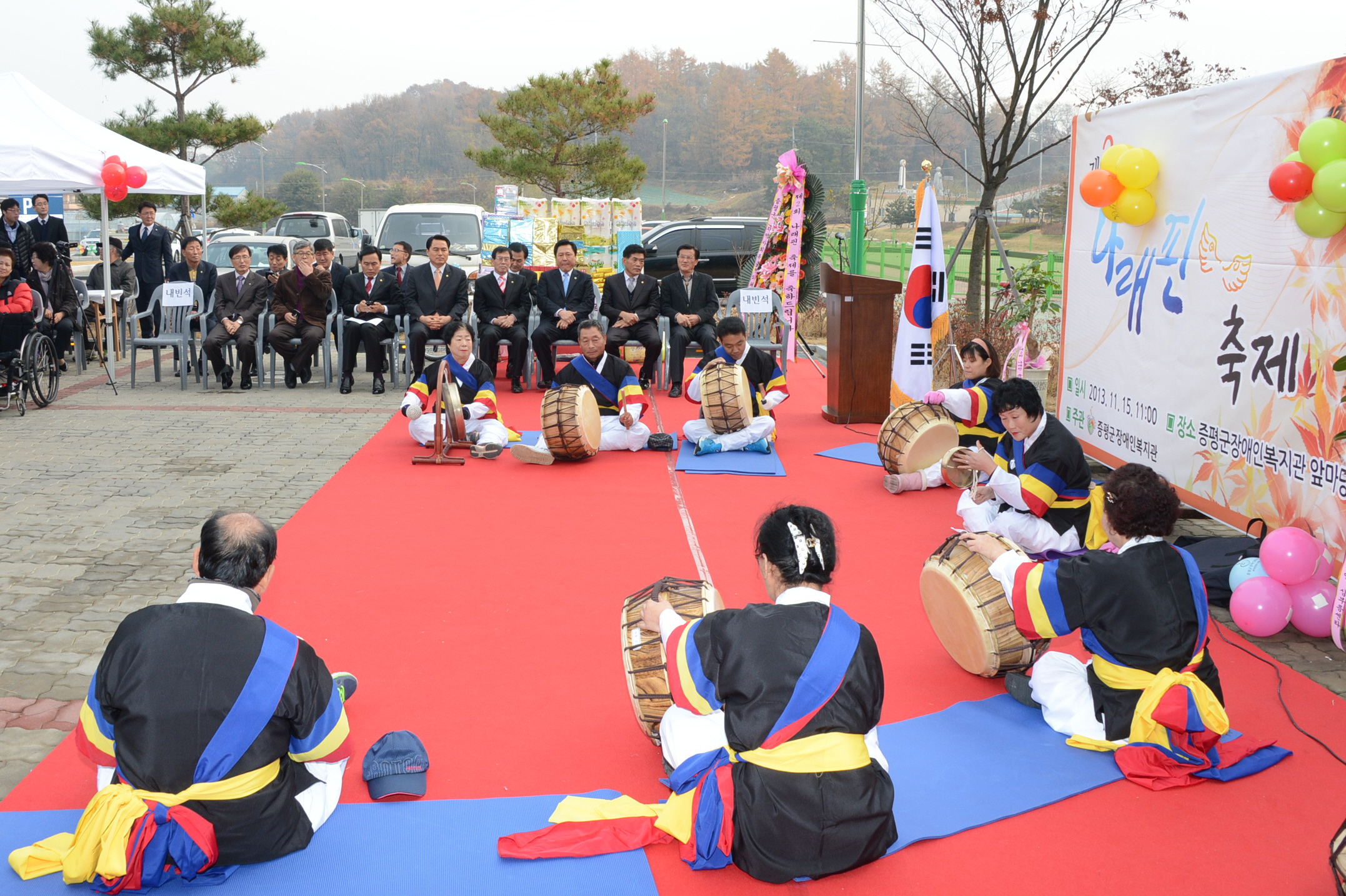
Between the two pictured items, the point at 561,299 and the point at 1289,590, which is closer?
the point at 1289,590

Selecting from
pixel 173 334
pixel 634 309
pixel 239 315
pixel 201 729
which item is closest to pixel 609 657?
pixel 201 729

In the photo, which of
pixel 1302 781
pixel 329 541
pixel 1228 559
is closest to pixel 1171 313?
pixel 1228 559

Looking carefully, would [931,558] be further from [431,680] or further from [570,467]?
[570,467]

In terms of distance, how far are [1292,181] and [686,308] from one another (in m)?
6.63

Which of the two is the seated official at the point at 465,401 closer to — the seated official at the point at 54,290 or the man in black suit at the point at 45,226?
the seated official at the point at 54,290

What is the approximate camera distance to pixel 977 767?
128 inches

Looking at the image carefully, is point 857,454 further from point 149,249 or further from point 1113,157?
point 149,249

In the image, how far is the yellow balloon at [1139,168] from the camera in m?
5.81

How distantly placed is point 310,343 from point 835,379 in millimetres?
5115

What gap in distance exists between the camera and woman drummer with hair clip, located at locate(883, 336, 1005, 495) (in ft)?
20.1

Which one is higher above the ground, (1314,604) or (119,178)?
(119,178)

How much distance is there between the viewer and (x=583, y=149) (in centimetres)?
2528

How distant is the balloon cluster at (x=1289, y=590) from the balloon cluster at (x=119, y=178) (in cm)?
988

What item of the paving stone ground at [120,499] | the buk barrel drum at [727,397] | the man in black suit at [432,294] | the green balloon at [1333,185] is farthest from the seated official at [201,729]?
the man in black suit at [432,294]
